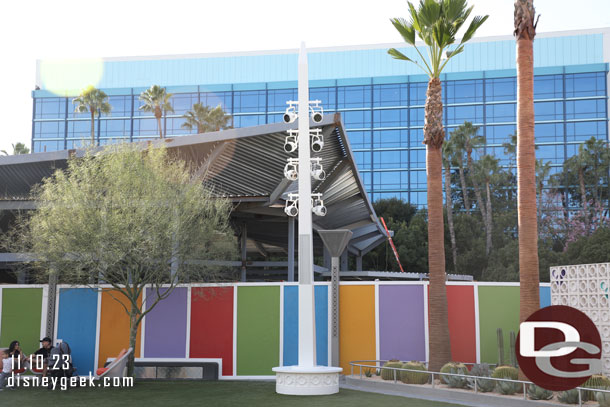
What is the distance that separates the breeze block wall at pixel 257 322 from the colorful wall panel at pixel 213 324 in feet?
0.09

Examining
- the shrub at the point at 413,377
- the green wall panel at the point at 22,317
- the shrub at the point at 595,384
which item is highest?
the green wall panel at the point at 22,317

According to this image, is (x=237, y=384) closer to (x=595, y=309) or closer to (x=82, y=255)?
(x=82, y=255)

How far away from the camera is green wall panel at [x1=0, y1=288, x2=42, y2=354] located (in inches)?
772

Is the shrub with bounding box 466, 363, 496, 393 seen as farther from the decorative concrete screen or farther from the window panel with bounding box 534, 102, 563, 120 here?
the window panel with bounding box 534, 102, 563, 120

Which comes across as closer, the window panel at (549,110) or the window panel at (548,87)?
the window panel at (549,110)

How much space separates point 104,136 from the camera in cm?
8844

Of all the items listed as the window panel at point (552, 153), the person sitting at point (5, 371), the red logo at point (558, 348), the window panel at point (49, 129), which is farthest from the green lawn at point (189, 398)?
the window panel at point (49, 129)

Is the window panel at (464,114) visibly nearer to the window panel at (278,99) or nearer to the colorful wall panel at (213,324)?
the window panel at (278,99)

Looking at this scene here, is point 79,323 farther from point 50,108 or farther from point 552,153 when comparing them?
point 50,108

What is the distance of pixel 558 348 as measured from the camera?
1005 centimetres

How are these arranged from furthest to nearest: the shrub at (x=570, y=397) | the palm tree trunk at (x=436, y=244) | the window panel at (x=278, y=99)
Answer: the window panel at (x=278, y=99), the palm tree trunk at (x=436, y=244), the shrub at (x=570, y=397)

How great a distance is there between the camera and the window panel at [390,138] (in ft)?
262

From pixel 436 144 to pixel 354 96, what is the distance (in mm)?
65072

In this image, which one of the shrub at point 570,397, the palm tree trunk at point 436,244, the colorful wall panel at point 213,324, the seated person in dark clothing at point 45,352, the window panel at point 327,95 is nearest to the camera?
the shrub at point 570,397
